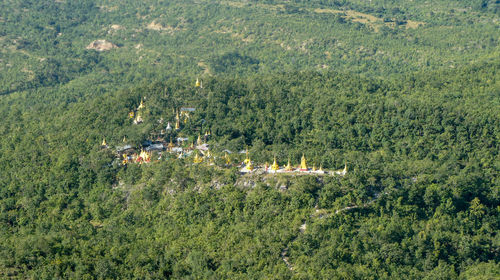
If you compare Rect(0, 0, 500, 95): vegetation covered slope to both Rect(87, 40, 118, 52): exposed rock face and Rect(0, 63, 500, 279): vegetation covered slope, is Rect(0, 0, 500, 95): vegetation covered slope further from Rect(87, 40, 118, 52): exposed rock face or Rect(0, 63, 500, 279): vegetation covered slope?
Rect(0, 63, 500, 279): vegetation covered slope

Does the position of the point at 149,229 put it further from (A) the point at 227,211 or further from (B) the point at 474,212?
(B) the point at 474,212

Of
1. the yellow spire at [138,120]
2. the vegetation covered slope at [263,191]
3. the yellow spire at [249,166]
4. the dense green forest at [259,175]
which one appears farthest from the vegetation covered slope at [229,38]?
the yellow spire at [249,166]

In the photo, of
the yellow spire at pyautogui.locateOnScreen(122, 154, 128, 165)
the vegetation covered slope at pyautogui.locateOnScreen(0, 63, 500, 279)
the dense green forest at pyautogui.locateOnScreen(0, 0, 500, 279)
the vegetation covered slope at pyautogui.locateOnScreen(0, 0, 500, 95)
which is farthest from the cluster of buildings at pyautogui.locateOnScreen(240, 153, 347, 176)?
the vegetation covered slope at pyautogui.locateOnScreen(0, 0, 500, 95)

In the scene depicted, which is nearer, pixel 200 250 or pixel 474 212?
pixel 200 250

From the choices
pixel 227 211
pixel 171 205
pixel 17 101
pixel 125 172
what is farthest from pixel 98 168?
pixel 17 101

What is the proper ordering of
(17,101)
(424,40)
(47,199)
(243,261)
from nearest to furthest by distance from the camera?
1. (243,261)
2. (47,199)
3. (17,101)
4. (424,40)
